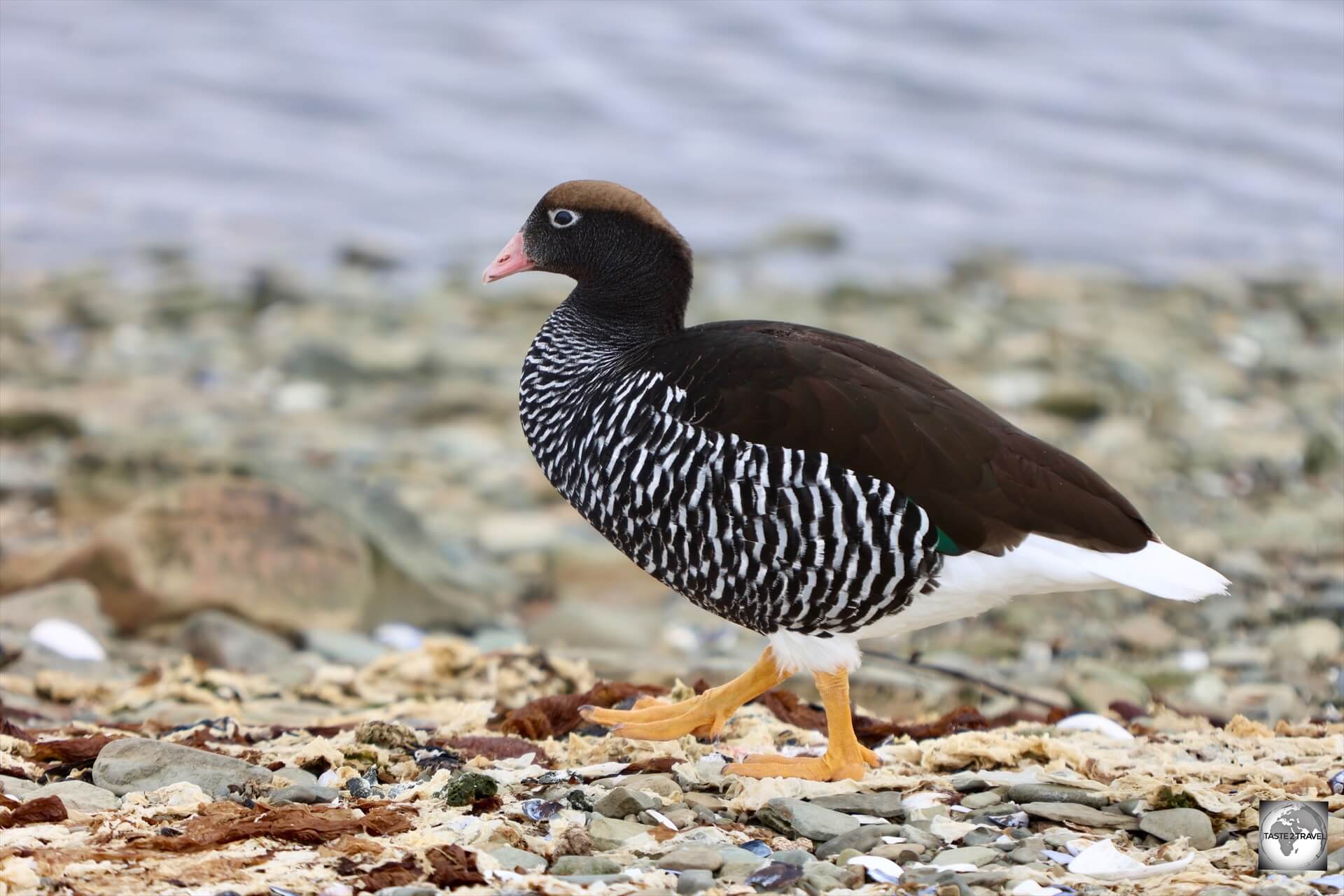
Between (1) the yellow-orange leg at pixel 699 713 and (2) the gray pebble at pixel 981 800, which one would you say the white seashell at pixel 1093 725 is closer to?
(1) the yellow-orange leg at pixel 699 713

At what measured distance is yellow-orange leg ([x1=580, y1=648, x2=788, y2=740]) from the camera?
5863 millimetres

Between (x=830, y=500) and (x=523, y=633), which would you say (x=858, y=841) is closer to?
(x=830, y=500)

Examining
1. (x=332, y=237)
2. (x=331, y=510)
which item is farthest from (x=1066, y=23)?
(x=331, y=510)

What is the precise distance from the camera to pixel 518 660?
722 centimetres

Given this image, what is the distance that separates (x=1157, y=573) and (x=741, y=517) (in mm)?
1316

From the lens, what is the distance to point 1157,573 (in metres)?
5.16

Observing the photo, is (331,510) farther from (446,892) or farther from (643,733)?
(446,892)

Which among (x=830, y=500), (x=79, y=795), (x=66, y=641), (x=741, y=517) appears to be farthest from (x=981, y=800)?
(x=66, y=641)

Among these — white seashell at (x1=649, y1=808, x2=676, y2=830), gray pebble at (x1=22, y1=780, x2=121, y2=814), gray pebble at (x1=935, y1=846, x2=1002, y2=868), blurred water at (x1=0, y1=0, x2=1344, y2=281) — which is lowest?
gray pebble at (x1=22, y1=780, x2=121, y2=814)

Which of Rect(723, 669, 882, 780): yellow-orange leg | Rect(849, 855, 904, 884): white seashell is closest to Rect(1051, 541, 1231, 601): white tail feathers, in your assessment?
Rect(723, 669, 882, 780): yellow-orange leg

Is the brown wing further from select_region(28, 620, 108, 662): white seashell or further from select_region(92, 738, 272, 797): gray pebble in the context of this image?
select_region(28, 620, 108, 662): white seashell

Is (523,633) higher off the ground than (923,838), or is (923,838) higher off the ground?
(923,838)

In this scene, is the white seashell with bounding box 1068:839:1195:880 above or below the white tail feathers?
below

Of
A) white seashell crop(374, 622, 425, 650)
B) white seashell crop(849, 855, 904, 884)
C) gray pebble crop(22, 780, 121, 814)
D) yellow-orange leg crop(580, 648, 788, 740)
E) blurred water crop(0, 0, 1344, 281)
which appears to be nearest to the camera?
white seashell crop(849, 855, 904, 884)
